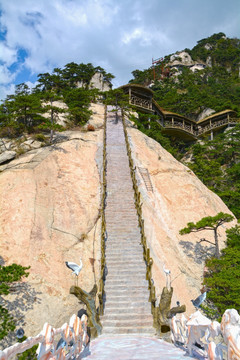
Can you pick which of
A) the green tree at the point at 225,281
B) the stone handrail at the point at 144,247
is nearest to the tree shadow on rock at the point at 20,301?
the stone handrail at the point at 144,247

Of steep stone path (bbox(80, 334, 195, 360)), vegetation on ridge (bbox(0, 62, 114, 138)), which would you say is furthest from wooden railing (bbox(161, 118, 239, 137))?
steep stone path (bbox(80, 334, 195, 360))

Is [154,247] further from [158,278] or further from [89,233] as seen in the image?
[89,233]

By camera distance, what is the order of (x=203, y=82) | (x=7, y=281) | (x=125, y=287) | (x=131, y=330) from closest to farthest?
1. (x=7, y=281)
2. (x=131, y=330)
3. (x=125, y=287)
4. (x=203, y=82)

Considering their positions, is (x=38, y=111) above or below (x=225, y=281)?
above

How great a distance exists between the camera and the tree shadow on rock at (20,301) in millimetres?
7988

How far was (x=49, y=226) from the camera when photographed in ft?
37.0

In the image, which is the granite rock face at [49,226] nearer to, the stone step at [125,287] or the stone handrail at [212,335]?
the stone step at [125,287]

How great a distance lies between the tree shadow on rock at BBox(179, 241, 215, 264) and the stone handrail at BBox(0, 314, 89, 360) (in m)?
8.01

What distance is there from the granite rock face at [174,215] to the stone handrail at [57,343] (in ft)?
15.2

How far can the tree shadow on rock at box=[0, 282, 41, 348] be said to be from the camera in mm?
7988

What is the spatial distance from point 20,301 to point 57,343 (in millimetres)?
4451

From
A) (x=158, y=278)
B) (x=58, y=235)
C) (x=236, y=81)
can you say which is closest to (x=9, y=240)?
(x=58, y=235)

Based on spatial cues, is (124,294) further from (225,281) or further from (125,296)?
(225,281)

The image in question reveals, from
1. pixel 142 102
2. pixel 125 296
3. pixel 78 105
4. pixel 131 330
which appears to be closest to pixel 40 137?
pixel 78 105
